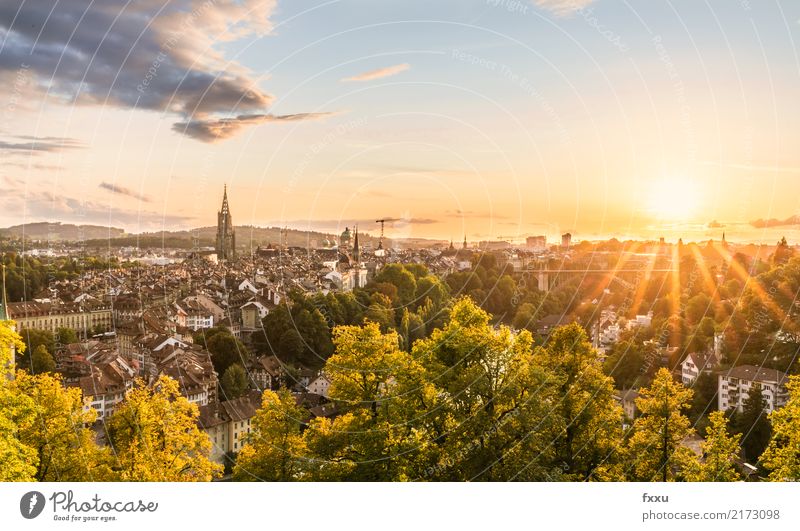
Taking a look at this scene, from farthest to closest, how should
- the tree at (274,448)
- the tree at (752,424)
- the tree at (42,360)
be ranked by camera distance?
the tree at (42,360) < the tree at (752,424) < the tree at (274,448)

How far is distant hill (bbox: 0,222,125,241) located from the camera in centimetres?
997

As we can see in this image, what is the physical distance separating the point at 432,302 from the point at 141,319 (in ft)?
23.6

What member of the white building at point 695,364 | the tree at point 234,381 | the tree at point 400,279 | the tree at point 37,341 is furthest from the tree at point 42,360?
the white building at point 695,364

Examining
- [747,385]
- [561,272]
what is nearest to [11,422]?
[747,385]

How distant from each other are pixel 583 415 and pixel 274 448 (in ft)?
10.1

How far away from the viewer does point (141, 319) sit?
16.8 metres

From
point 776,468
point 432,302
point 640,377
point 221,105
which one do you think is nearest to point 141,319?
point 432,302

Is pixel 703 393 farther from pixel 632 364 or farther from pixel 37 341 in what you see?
pixel 37 341

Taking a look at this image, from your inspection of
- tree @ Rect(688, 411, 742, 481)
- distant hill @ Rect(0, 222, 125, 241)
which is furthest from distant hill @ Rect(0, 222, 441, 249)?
tree @ Rect(688, 411, 742, 481)

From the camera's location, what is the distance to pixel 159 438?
688 cm

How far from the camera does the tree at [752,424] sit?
450 inches

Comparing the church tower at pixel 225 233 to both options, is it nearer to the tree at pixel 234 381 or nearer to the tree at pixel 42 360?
the tree at pixel 234 381

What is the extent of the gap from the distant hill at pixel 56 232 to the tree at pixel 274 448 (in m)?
4.77
